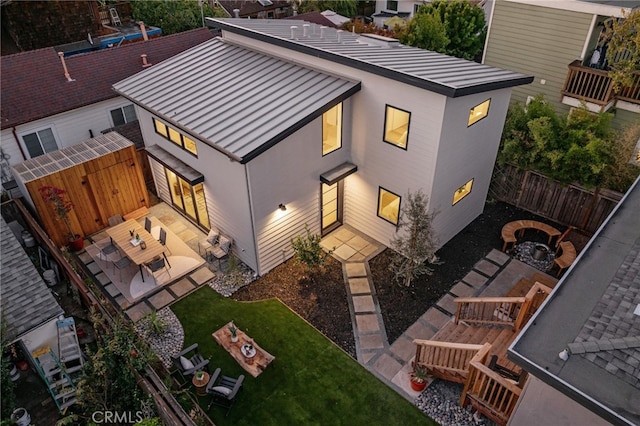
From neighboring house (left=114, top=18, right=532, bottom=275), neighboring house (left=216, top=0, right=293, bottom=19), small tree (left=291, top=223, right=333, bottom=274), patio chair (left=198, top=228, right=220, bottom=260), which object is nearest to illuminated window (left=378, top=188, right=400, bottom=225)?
neighboring house (left=114, top=18, right=532, bottom=275)

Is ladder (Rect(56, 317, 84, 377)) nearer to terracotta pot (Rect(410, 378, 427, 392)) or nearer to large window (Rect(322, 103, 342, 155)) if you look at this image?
terracotta pot (Rect(410, 378, 427, 392))

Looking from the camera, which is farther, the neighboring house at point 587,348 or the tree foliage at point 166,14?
the tree foliage at point 166,14

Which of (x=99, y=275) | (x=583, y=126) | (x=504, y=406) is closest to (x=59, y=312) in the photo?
(x=99, y=275)

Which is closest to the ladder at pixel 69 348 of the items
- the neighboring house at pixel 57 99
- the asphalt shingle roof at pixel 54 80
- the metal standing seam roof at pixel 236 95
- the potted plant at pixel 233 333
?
the potted plant at pixel 233 333

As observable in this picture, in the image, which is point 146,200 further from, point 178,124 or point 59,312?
point 59,312

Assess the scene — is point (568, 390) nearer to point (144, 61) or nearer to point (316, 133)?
point (316, 133)

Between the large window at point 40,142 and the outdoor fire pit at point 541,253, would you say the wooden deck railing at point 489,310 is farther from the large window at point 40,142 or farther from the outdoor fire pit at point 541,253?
the large window at point 40,142
